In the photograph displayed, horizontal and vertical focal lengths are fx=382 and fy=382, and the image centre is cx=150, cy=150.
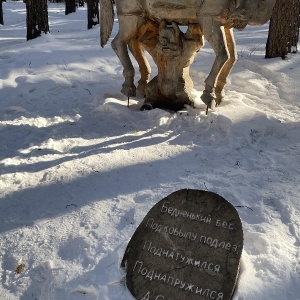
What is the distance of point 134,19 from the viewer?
14.4 feet

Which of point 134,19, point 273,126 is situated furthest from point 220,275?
point 134,19

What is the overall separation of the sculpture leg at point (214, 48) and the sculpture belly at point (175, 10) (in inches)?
6.9

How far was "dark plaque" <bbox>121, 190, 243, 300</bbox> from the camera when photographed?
2102 millimetres

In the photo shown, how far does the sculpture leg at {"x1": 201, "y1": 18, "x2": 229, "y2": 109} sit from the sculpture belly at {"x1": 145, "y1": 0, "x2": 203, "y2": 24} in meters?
0.17

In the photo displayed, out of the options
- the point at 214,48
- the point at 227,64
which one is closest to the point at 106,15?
the point at 214,48

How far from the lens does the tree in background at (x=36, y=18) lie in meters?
7.68

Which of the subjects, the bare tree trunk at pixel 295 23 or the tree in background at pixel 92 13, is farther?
the tree in background at pixel 92 13

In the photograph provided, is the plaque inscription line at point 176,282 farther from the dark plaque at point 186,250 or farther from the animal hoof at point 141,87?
the animal hoof at point 141,87

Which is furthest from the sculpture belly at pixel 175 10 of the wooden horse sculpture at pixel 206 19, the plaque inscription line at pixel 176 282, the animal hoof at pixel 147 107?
the plaque inscription line at pixel 176 282

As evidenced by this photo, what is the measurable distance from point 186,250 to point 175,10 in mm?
2732

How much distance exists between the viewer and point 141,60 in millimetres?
5000

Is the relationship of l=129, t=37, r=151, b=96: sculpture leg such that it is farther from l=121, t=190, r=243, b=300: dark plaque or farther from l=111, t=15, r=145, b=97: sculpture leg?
l=121, t=190, r=243, b=300: dark plaque

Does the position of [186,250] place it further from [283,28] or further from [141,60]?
[283,28]

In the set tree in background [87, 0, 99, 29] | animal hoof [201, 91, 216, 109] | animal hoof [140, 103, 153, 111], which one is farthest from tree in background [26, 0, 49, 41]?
animal hoof [201, 91, 216, 109]
